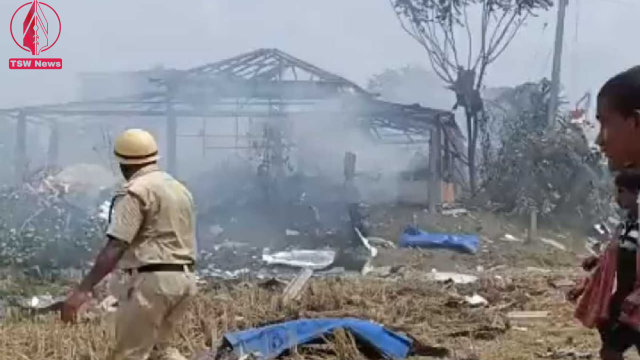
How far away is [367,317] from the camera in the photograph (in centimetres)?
872

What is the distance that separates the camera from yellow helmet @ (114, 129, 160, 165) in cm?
554

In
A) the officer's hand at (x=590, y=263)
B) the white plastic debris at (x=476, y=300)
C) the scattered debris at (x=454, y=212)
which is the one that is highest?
the officer's hand at (x=590, y=263)

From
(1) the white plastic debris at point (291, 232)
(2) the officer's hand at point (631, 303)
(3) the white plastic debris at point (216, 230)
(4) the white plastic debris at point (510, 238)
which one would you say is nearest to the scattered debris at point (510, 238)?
(4) the white plastic debris at point (510, 238)

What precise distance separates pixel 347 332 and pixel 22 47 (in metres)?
17.5

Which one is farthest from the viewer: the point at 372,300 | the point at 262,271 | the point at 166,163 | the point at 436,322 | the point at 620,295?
the point at 166,163

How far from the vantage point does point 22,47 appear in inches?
902

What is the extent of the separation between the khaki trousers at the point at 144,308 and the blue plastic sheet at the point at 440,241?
1145cm

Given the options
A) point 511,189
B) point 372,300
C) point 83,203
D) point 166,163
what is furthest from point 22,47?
point 372,300

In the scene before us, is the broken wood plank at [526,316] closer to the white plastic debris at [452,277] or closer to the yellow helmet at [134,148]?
the white plastic debris at [452,277]

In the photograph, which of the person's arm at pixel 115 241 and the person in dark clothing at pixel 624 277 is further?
the person's arm at pixel 115 241

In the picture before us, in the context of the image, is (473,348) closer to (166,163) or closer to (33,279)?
(33,279)

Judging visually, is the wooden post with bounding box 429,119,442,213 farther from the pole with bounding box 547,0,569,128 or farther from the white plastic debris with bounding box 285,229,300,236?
the white plastic debris with bounding box 285,229,300,236

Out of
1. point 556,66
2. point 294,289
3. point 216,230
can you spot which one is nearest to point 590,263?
point 294,289

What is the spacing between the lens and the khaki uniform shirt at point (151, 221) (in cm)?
542
